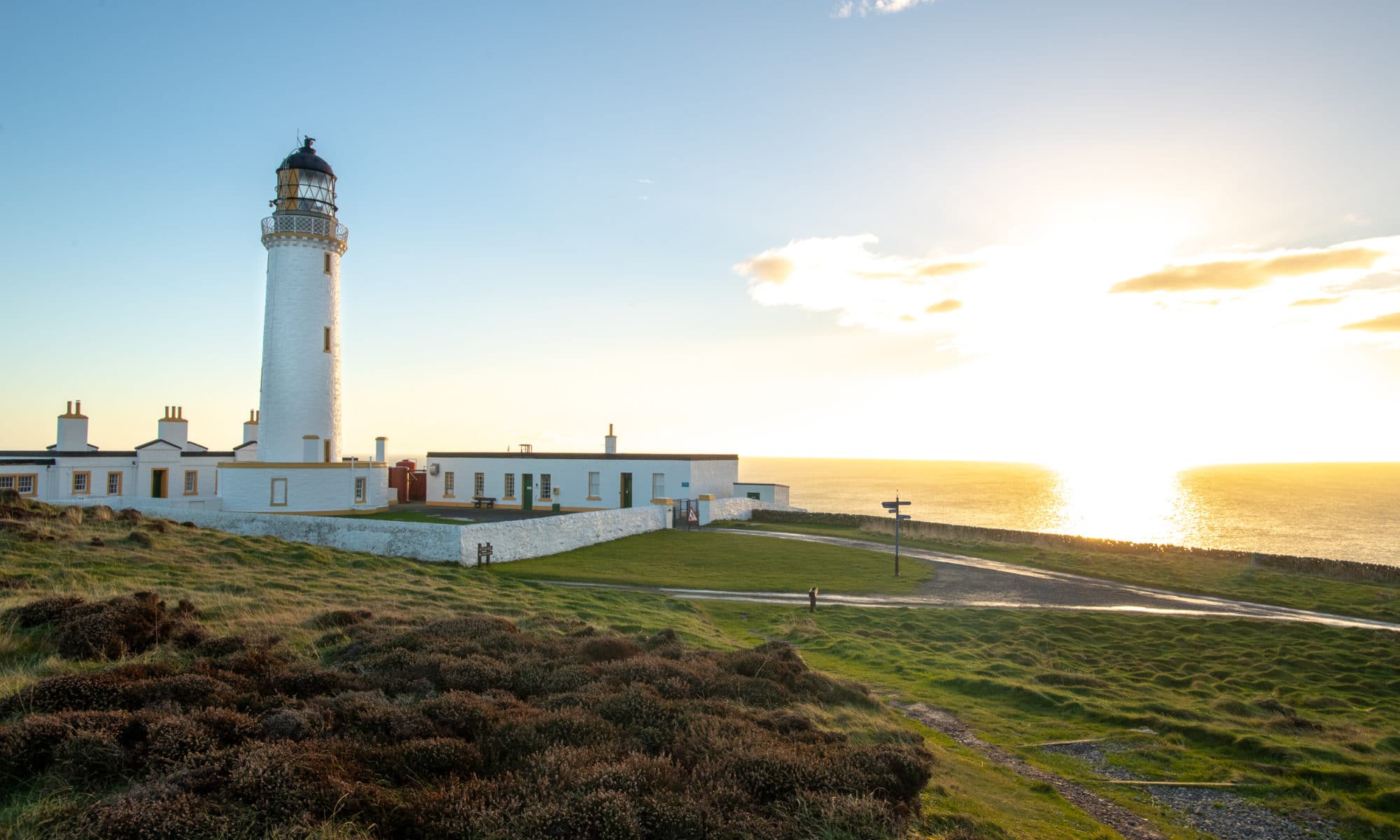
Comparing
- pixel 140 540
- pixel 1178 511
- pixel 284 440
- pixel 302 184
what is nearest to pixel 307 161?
pixel 302 184

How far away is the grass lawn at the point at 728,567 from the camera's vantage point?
2319 cm

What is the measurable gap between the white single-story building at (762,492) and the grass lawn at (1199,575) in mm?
7443

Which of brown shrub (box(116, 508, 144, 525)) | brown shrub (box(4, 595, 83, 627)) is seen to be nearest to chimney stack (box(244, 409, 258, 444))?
brown shrub (box(116, 508, 144, 525))

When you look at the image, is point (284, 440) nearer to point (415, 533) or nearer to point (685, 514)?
point (415, 533)

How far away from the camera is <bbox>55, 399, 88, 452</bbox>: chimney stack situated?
3328 centimetres

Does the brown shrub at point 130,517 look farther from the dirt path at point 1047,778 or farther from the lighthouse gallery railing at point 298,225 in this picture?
the dirt path at point 1047,778

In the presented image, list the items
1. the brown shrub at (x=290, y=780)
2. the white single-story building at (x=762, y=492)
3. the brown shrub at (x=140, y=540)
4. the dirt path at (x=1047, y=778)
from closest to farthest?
1. the brown shrub at (x=290, y=780)
2. the dirt path at (x=1047, y=778)
3. the brown shrub at (x=140, y=540)
4. the white single-story building at (x=762, y=492)

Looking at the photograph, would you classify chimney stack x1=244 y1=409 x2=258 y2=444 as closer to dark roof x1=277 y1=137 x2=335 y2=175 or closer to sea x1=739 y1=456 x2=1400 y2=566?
dark roof x1=277 y1=137 x2=335 y2=175

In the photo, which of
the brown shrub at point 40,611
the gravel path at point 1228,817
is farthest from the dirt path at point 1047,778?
the brown shrub at point 40,611

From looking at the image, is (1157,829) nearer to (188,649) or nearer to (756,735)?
(756,735)

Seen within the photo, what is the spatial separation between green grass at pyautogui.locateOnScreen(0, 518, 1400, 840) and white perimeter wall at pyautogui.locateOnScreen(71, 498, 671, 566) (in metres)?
1.14

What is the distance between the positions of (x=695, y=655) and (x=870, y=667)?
5274mm

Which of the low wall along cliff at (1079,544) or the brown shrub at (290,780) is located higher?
the brown shrub at (290,780)

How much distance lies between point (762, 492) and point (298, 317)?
27.1 metres
